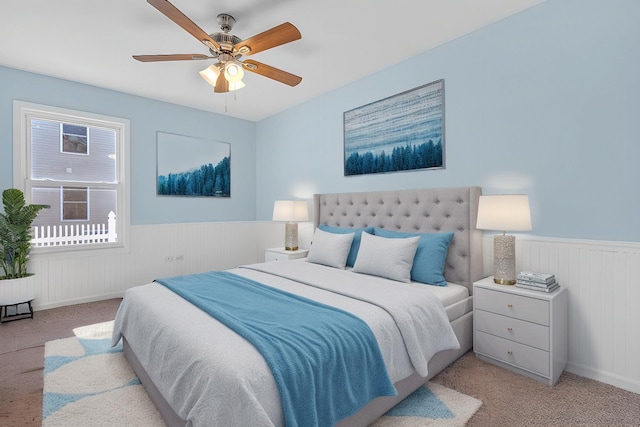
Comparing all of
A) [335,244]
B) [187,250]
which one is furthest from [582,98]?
[187,250]

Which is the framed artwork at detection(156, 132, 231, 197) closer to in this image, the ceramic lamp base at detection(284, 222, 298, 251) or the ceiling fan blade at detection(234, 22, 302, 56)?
the ceramic lamp base at detection(284, 222, 298, 251)

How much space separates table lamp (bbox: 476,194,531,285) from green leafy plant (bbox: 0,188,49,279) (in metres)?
4.09

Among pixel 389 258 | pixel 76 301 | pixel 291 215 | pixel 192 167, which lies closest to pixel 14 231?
pixel 76 301

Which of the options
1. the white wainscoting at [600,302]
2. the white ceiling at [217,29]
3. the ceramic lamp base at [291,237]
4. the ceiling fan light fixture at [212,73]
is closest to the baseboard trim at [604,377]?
the white wainscoting at [600,302]

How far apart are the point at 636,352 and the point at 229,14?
3.54 meters

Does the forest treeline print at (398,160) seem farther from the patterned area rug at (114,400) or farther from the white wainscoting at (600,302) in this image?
the patterned area rug at (114,400)

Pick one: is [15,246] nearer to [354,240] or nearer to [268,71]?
[268,71]

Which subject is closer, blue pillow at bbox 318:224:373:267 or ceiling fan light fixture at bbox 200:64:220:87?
ceiling fan light fixture at bbox 200:64:220:87

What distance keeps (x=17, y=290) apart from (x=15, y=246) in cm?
43

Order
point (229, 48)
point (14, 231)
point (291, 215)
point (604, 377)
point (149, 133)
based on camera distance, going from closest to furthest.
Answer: point (604, 377) < point (229, 48) < point (14, 231) < point (291, 215) < point (149, 133)

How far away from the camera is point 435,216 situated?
9.27 feet

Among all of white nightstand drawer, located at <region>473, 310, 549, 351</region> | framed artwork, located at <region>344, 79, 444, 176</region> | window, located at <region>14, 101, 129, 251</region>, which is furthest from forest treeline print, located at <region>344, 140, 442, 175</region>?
window, located at <region>14, 101, 129, 251</region>

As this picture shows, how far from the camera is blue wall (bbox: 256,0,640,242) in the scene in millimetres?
2020

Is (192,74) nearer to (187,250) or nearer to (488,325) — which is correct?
(187,250)
